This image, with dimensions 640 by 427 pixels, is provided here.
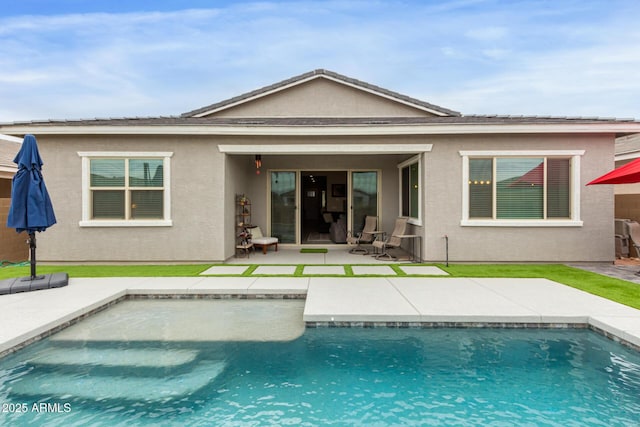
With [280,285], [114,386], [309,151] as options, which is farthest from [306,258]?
[114,386]

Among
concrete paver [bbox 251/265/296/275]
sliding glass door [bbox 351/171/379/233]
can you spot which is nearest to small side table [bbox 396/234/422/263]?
sliding glass door [bbox 351/171/379/233]

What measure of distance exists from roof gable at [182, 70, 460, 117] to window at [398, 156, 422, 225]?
1991 millimetres

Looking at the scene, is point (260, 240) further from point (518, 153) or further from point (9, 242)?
point (518, 153)

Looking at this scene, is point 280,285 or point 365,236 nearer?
point 280,285

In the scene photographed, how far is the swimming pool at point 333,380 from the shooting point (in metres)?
3.01

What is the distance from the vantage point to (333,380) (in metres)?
3.58

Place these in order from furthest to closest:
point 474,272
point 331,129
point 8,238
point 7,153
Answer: point 7,153
point 8,238
point 331,129
point 474,272

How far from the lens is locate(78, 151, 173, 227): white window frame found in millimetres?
8727

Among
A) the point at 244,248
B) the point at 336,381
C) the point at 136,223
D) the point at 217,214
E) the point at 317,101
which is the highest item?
the point at 317,101

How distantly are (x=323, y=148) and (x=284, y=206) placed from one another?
368cm

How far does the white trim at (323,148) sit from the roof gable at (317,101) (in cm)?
317

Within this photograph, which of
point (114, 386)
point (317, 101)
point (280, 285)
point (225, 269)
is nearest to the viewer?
point (114, 386)

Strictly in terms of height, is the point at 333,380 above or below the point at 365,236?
below

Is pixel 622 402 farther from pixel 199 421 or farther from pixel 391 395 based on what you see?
pixel 199 421
